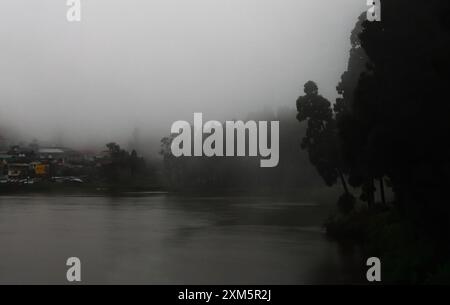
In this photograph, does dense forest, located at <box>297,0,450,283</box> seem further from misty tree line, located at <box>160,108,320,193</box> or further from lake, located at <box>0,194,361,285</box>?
misty tree line, located at <box>160,108,320,193</box>

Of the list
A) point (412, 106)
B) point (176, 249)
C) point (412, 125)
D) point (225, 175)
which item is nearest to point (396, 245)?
point (412, 125)

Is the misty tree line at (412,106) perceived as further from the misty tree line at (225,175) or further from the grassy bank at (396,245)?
the misty tree line at (225,175)

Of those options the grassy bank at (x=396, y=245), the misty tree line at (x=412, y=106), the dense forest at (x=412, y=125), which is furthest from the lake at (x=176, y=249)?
the misty tree line at (x=412, y=106)

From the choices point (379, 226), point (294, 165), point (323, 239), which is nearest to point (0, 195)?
point (294, 165)

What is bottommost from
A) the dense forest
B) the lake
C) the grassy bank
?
the lake

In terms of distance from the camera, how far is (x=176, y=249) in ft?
91.7

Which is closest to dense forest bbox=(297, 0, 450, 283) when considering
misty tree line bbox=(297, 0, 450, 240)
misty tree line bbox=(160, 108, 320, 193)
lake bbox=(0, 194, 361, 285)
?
misty tree line bbox=(297, 0, 450, 240)

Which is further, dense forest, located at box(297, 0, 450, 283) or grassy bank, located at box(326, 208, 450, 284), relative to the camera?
grassy bank, located at box(326, 208, 450, 284)

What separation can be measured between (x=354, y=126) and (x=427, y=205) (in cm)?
709

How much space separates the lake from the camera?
2102 centimetres

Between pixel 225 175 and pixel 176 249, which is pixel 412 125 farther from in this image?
pixel 225 175

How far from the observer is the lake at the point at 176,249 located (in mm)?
21017

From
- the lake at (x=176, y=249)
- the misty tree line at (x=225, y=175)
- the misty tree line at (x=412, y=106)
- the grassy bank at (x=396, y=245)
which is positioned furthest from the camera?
the misty tree line at (x=225, y=175)

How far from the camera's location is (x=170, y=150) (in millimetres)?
73312
